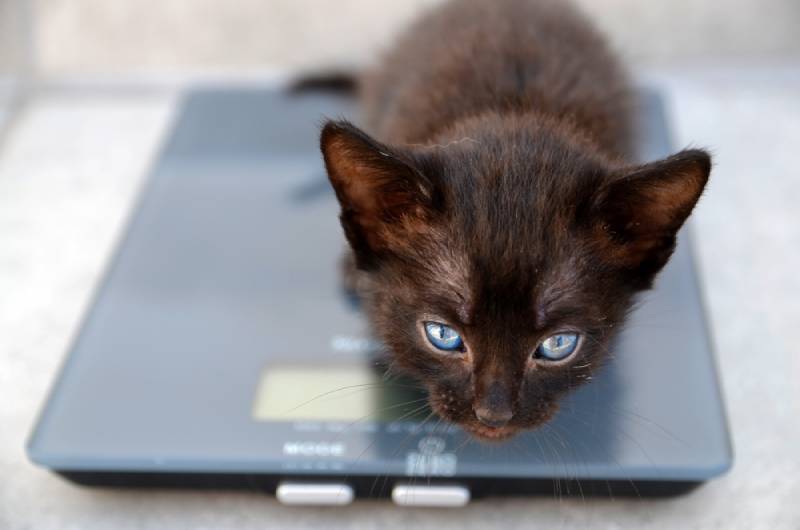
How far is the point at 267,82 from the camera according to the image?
5.35ft

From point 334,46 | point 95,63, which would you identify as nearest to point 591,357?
point 334,46

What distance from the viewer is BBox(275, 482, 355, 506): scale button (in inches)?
38.8

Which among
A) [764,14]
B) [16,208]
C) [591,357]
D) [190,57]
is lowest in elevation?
[16,208]

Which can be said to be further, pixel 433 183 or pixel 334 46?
pixel 334 46

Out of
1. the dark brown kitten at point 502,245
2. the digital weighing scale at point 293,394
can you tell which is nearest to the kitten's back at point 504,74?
the dark brown kitten at point 502,245

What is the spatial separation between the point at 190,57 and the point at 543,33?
2.29 ft

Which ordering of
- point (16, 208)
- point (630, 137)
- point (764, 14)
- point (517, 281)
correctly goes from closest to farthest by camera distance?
point (517, 281), point (630, 137), point (16, 208), point (764, 14)

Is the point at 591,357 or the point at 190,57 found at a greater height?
the point at 591,357

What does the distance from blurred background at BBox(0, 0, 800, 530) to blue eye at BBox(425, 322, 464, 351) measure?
0.20 m

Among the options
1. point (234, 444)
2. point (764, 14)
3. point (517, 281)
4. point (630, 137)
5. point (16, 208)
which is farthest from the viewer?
point (764, 14)

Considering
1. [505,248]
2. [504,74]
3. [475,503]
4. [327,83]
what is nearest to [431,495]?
[475,503]

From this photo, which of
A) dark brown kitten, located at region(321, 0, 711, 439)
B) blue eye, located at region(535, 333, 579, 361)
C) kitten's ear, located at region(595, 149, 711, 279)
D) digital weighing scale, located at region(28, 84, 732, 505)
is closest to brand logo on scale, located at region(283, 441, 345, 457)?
digital weighing scale, located at region(28, 84, 732, 505)

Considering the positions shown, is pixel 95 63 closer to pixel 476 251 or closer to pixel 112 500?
pixel 112 500

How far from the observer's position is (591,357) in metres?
0.98
